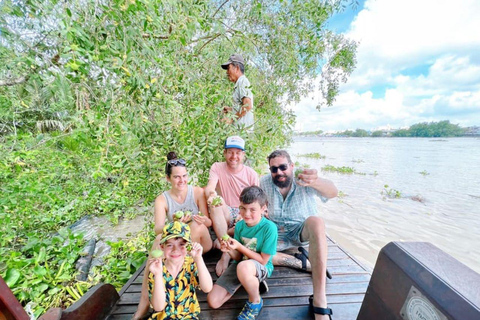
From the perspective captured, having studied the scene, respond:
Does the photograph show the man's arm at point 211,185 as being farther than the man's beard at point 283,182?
Yes

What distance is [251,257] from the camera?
6.97ft

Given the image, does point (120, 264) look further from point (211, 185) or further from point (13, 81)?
point (13, 81)

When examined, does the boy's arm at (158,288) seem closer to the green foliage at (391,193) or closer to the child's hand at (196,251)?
the child's hand at (196,251)

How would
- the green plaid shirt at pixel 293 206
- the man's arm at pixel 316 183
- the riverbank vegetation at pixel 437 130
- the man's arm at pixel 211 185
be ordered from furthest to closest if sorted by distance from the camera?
1. the riverbank vegetation at pixel 437 130
2. the man's arm at pixel 211 185
3. the green plaid shirt at pixel 293 206
4. the man's arm at pixel 316 183

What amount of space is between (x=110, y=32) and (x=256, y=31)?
3641 mm

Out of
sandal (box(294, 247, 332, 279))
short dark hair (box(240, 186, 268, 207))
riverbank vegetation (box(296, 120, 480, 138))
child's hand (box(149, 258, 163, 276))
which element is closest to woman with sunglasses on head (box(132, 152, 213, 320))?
short dark hair (box(240, 186, 268, 207))

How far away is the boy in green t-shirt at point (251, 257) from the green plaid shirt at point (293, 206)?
1.80ft

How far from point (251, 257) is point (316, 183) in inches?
42.4

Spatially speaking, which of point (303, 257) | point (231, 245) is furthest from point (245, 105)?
point (303, 257)

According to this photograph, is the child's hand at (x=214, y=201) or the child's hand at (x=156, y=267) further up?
the child's hand at (x=214, y=201)

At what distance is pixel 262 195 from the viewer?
2.24 meters

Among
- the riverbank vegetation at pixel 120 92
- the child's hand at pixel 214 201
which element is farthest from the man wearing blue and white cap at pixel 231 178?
the riverbank vegetation at pixel 120 92

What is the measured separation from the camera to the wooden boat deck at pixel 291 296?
2.07m

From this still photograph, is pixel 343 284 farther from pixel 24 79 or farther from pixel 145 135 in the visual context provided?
pixel 24 79
